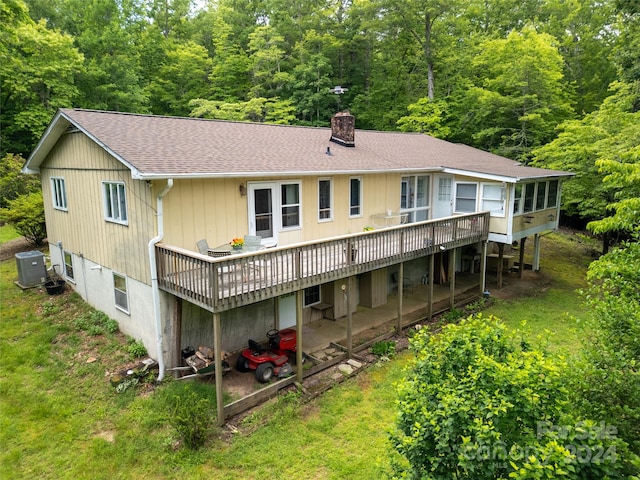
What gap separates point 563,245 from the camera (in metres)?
23.8

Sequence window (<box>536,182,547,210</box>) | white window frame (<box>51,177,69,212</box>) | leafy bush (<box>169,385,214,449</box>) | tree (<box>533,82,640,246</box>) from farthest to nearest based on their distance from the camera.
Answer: window (<box>536,182,547,210</box>)
tree (<box>533,82,640,246</box>)
white window frame (<box>51,177,69,212</box>)
leafy bush (<box>169,385,214,449</box>)

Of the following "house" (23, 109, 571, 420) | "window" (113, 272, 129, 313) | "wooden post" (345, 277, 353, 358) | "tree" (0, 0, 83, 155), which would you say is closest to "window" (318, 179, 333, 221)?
"house" (23, 109, 571, 420)

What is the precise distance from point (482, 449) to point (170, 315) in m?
7.93

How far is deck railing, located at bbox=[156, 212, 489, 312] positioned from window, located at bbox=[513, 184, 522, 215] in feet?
13.8

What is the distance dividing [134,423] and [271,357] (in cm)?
315

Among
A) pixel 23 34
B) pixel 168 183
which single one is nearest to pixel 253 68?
pixel 23 34

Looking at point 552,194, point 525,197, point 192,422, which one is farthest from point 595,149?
point 192,422

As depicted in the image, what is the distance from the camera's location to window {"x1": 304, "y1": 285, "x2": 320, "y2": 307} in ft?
43.5

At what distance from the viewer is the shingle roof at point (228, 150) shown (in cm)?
929

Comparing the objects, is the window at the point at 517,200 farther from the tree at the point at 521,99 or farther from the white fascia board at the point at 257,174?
the tree at the point at 521,99

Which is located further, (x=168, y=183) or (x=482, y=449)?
→ (x=168, y=183)

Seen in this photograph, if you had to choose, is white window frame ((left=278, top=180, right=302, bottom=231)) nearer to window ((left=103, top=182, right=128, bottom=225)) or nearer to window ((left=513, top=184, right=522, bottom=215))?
window ((left=103, top=182, right=128, bottom=225))

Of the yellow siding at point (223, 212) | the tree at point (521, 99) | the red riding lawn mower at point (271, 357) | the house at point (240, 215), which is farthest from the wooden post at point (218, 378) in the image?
the tree at point (521, 99)

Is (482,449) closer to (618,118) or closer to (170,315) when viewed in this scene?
(170,315)
